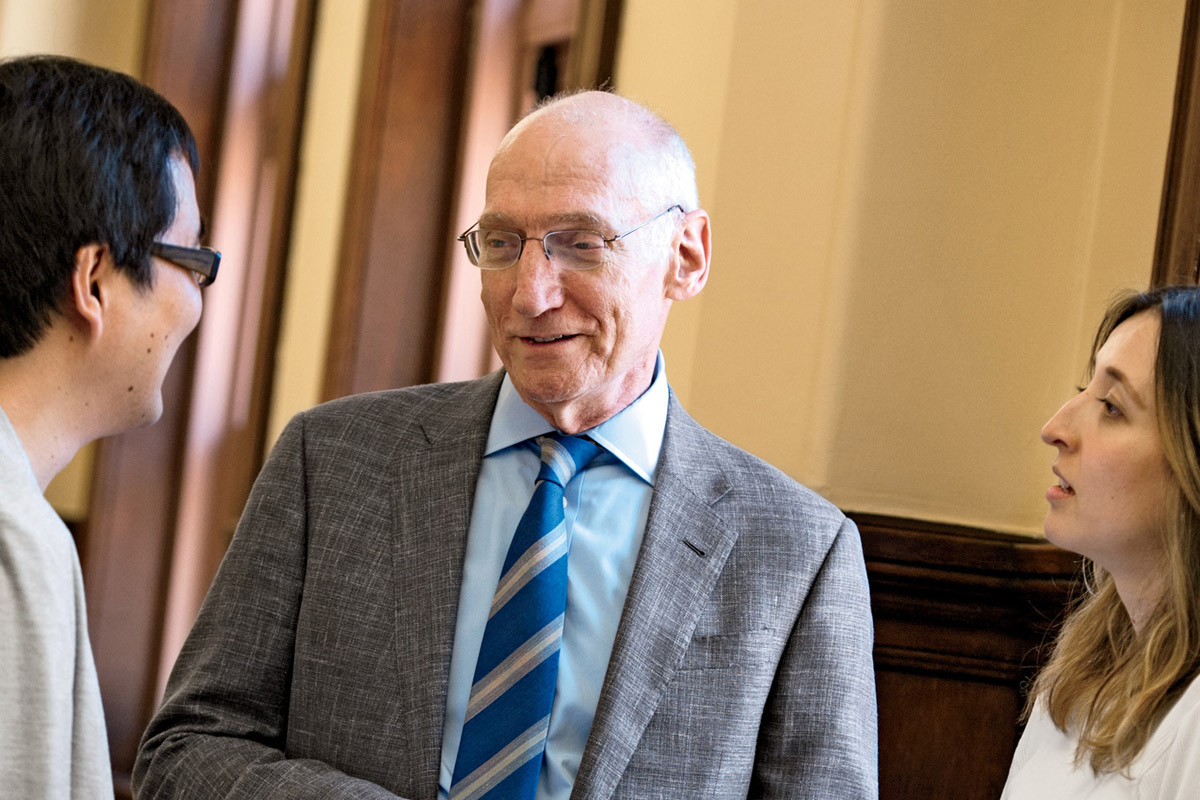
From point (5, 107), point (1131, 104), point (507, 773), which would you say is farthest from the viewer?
point (1131, 104)

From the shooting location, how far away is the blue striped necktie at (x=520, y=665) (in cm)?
163

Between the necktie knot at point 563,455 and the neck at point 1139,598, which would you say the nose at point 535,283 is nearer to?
the necktie knot at point 563,455

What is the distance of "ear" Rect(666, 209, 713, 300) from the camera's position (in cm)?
197

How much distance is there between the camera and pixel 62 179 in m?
1.47

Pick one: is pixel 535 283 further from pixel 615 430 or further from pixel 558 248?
pixel 615 430

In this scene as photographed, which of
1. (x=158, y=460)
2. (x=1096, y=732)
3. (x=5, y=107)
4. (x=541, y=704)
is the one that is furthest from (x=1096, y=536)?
(x=158, y=460)

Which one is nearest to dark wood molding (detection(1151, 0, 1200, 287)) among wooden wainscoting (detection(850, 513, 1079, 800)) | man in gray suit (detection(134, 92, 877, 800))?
wooden wainscoting (detection(850, 513, 1079, 800))

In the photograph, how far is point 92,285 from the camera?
5.00 feet

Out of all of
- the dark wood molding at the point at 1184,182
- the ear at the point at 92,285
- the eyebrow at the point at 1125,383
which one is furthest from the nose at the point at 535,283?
the dark wood molding at the point at 1184,182

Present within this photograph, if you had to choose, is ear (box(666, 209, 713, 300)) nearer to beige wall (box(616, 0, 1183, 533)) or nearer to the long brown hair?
beige wall (box(616, 0, 1183, 533))

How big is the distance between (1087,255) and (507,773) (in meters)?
1.36

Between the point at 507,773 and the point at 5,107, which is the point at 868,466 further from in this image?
the point at 5,107

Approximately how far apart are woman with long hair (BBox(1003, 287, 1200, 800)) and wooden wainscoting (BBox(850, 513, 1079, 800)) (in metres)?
0.32

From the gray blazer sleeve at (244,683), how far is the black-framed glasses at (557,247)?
0.43 meters
